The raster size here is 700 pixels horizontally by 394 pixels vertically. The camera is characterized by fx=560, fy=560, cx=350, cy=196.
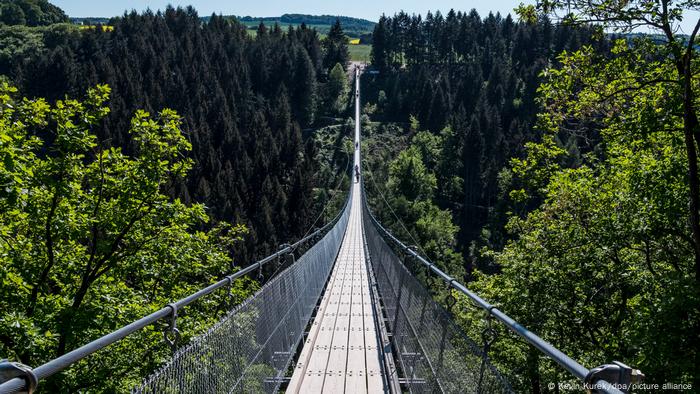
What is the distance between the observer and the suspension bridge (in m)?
1.97

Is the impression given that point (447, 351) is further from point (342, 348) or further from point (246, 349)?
point (342, 348)

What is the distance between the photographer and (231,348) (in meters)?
3.43

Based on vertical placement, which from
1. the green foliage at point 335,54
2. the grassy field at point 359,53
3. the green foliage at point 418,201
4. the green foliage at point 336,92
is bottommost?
the green foliage at point 418,201

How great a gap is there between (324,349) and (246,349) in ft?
9.56

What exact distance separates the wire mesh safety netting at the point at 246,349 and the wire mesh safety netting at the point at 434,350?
3.80ft

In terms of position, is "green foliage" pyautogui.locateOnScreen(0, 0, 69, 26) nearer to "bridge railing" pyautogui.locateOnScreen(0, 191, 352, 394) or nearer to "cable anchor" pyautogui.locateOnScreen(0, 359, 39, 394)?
"bridge railing" pyautogui.locateOnScreen(0, 191, 352, 394)

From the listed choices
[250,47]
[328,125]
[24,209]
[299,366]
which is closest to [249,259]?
[24,209]

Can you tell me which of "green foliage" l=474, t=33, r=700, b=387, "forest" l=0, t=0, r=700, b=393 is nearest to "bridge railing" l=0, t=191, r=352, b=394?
"forest" l=0, t=0, r=700, b=393

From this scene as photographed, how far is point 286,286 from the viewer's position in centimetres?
549

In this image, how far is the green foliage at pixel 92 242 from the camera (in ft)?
26.2

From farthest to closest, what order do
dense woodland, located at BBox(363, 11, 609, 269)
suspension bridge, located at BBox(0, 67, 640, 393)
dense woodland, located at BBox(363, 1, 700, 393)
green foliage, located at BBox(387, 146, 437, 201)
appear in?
dense woodland, located at BBox(363, 11, 609, 269) → green foliage, located at BBox(387, 146, 437, 201) → dense woodland, located at BBox(363, 1, 700, 393) → suspension bridge, located at BBox(0, 67, 640, 393)

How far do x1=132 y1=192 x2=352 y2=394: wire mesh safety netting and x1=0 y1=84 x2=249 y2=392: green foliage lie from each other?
10.8ft

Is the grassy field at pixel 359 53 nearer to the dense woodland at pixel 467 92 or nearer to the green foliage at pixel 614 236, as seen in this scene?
the dense woodland at pixel 467 92

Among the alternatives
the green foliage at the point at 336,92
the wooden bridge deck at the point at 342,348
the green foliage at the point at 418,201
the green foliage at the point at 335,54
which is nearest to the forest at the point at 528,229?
the wooden bridge deck at the point at 342,348
